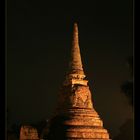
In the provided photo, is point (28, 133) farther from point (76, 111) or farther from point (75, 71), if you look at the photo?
point (75, 71)

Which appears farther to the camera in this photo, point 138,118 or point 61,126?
point 61,126

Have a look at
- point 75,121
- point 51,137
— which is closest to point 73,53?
point 75,121

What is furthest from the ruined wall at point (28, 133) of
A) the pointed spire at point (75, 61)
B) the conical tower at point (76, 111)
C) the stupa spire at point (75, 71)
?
the pointed spire at point (75, 61)

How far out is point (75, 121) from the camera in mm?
19797

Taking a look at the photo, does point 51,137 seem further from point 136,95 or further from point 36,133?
point 136,95

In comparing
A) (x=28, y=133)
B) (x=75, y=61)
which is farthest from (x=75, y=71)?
(x=28, y=133)

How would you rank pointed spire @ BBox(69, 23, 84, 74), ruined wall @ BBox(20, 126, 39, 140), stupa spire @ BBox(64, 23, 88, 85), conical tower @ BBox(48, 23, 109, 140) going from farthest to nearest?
stupa spire @ BBox(64, 23, 88, 85), pointed spire @ BBox(69, 23, 84, 74), conical tower @ BBox(48, 23, 109, 140), ruined wall @ BBox(20, 126, 39, 140)

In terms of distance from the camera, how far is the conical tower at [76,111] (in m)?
19.1

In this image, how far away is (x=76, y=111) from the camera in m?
20.1

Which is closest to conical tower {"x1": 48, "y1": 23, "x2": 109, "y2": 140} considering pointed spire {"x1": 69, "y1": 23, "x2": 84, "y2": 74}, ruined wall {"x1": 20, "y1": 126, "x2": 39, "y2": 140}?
pointed spire {"x1": 69, "y1": 23, "x2": 84, "y2": 74}

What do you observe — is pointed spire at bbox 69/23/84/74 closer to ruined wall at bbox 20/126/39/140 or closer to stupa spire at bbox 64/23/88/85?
stupa spire at bbox 64/23/88/85

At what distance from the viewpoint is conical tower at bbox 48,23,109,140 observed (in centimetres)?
1906

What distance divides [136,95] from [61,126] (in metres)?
15.9
